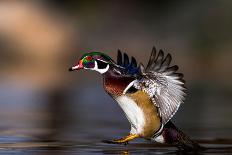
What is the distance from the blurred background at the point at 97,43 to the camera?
2022 cm

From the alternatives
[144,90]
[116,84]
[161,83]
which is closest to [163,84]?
[161,83]

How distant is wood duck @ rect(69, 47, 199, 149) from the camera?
1027 cm

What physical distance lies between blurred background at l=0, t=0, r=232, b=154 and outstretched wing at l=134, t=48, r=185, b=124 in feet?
22.8

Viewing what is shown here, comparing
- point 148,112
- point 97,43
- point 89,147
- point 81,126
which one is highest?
point 97,43

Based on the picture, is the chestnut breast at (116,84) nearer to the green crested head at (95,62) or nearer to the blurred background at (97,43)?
the green crested head at (95,62)

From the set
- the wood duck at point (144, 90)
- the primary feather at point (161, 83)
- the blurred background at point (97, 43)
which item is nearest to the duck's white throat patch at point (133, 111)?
the wood duck at point (144, 90)

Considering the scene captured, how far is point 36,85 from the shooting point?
2273cm

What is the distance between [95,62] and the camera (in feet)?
33.9

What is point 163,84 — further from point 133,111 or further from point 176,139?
point 176,139

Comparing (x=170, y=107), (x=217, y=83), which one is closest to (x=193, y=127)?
(x=170, y=107)

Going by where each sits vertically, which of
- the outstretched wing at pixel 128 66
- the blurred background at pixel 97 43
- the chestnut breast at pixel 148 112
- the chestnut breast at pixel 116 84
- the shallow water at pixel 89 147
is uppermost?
the blurred background at pixel 97 43

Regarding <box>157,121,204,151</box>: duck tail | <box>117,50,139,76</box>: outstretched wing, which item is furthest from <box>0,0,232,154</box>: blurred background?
<box>157,121,204,151</box>: duck tail

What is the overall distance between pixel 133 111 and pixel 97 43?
1929cm

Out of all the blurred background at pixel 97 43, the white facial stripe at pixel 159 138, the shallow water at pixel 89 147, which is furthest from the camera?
the blurred background at pixel 97 43
